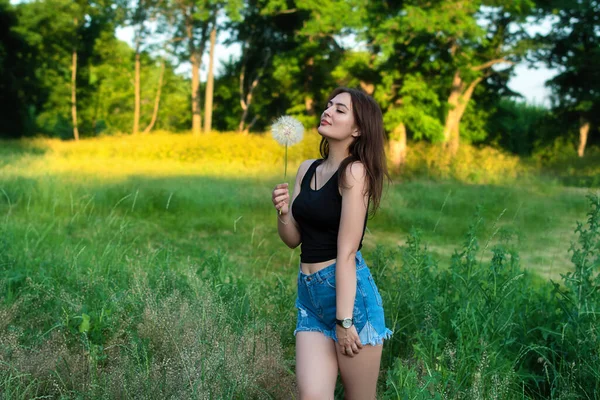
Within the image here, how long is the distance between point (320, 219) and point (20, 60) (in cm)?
4171

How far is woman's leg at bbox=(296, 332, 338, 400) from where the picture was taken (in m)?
2.77

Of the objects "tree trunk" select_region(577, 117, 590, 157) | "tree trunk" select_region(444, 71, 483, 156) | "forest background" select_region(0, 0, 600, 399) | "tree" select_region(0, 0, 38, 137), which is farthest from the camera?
"tree" select_region(0, 0, 38, 137)

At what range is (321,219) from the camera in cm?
292

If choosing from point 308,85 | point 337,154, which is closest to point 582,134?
point 308,85

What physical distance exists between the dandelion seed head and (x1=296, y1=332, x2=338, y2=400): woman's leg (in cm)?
101

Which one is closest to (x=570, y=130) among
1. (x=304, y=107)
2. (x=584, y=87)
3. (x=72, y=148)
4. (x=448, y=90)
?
(x=584, y=87)

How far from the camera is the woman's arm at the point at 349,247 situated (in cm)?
→ 277

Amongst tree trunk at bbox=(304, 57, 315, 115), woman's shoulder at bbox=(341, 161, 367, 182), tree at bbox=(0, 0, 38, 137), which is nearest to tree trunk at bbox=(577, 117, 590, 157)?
tree trunk at bbox=(304, 57, 315, 115)

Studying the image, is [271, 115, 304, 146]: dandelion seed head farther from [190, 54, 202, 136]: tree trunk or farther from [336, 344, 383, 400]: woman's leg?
[190, 54, 202, 136]: tree trunk

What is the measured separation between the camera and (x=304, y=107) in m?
29.9

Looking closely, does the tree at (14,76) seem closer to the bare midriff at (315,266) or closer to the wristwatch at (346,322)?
the bare midriff at (315,266)

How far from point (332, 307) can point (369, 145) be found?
759 mm

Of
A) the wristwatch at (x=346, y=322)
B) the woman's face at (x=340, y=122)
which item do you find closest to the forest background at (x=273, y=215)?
the wristwatch at (x=346, y=322)

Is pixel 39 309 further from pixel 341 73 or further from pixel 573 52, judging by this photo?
pixel 573 52
